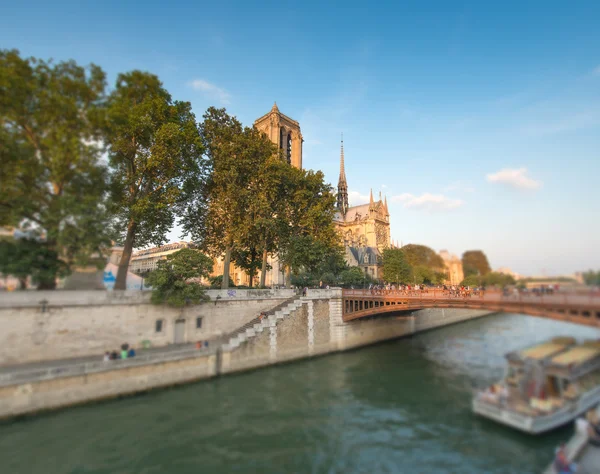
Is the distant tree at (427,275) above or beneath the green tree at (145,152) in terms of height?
beneath

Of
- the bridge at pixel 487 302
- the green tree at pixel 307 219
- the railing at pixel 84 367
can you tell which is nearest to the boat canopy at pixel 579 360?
the bridge at pixel 487 302

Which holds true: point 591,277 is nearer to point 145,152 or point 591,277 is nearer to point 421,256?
point 145,152

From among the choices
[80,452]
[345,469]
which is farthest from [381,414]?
[80,452]

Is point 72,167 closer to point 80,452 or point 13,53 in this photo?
point 13,53

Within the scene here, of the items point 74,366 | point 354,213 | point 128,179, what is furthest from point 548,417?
point 354,213

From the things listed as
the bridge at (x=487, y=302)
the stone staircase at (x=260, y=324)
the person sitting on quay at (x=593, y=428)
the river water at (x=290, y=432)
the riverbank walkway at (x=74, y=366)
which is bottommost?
the river water at (x=290, y=432)

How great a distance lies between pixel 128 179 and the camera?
2647 cm

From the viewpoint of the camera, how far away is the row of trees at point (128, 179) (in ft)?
63.2

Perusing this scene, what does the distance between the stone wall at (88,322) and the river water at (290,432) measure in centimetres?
474

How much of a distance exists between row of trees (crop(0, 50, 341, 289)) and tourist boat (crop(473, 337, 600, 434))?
22.3 m

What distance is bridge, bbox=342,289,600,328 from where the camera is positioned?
12.6 meters

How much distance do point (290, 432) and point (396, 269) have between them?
50.4 m

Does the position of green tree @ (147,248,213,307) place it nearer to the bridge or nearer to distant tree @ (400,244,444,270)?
the bridge

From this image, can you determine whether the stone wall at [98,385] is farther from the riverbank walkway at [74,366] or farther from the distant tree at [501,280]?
the distant tree at [501,280]
